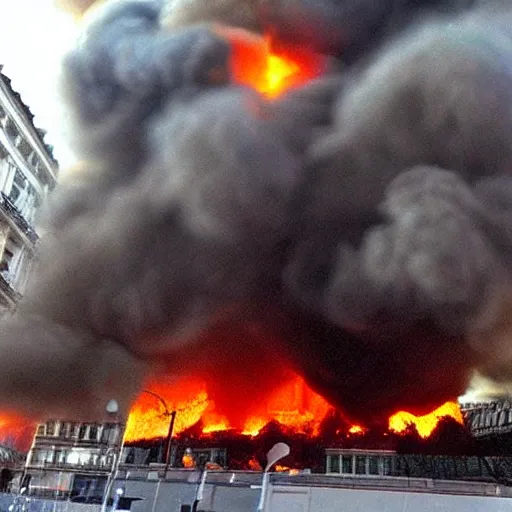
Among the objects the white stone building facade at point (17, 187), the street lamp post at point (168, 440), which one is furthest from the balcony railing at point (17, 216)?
the street lamp post at point (168, 440)

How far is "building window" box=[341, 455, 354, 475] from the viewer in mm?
18922

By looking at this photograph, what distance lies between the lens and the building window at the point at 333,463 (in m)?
19.2

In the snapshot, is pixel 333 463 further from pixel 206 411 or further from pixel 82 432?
pixel 82 432

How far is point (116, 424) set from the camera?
Answer: 2294cm

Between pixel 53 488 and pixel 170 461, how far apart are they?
12.8 feet

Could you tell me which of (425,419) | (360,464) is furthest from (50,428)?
(425,419)

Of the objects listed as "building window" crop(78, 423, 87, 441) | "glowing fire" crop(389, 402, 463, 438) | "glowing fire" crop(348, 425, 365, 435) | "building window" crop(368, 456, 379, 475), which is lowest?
"building window" crop(368, 456, 379, 475)

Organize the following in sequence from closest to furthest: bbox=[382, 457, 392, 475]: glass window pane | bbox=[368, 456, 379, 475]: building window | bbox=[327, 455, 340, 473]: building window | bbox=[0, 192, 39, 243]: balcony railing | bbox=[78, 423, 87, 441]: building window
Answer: bbox=[382, 457, 392, 475]: glass window pane
bbox=[368, 456, 379, 475]: building window
bbox=[327, 455, 340, 473]: building window
bbox=[78, 423, 87, 441]: building window
bbox=[0, 192, 39, 243]: balcony railing

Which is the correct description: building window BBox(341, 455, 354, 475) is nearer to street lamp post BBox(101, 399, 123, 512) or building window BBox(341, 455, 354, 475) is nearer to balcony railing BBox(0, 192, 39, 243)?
street lamp post BBox(101, 399, 123, 512)

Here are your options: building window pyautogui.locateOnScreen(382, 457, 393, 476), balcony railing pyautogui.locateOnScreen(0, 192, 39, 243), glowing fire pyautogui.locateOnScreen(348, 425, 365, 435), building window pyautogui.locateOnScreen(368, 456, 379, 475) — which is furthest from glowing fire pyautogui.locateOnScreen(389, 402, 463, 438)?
balcony railing pyautogui.locateOnScreen(0, 192, 39, 243)

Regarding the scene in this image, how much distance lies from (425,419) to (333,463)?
404cm

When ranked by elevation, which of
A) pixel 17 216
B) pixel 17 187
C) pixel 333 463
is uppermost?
pixel 17 187

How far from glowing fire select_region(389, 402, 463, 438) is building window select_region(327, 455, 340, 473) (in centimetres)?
251

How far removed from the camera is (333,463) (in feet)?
63.7
